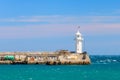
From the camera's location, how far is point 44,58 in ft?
384

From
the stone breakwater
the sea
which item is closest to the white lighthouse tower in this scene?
the stone breakwater

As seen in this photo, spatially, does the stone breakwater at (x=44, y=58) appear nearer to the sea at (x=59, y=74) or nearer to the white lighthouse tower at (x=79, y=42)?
the white lighthouse tower at (x=79, y=42)

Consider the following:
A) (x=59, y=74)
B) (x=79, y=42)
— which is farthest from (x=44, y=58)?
(x=59, y=74)

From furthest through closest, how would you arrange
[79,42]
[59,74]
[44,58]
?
[44,58], [79,42], [59,74]

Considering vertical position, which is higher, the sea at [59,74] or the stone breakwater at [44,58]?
the stone breakwater at [44,58]

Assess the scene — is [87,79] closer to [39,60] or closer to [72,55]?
[72,55]

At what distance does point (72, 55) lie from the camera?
365ft

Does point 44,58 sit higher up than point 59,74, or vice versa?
point 44,58

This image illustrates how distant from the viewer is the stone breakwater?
112875 millimetres

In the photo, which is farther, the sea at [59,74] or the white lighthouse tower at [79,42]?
the white lighthouse tower at [79,42]

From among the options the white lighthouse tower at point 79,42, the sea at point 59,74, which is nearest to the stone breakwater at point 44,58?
the white lighthouse tower at point 79,42

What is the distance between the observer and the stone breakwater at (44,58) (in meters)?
113

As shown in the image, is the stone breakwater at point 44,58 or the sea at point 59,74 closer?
A: the sea at point 59,74

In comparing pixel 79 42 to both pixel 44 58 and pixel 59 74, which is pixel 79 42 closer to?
pixel 44 58
